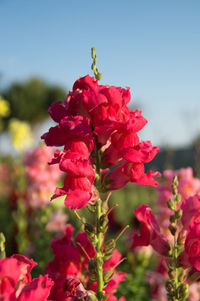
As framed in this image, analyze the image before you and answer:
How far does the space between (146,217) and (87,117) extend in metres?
0.37

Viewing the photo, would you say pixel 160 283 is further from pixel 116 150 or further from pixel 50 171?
pixel 50 171

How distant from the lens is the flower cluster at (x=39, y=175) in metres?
3.25

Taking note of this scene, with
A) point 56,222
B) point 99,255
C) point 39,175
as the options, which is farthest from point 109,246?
point 39,175

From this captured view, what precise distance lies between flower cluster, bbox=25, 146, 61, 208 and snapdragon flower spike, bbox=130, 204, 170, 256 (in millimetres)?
2107

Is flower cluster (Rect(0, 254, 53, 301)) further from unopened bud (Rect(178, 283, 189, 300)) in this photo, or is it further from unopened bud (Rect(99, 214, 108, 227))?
unopened bud (Rect(178, 283, 189, 300))

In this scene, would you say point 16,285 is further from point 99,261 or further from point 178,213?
point 178,213

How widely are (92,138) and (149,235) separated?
387 millimetres

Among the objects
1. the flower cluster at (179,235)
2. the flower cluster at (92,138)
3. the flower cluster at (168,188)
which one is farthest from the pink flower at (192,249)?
the flower cluster at (168,188)

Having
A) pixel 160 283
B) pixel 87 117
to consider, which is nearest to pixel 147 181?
pixel 87 117

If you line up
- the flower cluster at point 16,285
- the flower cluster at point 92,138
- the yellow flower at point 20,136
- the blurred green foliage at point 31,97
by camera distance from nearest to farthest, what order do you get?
the flower cluster at point 16,285 < the flower cluster at point 92,138 < the yellow flower at point 20,136 < the blurred green foliage at point 31,97

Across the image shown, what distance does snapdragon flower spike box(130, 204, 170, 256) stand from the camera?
115 centimetres

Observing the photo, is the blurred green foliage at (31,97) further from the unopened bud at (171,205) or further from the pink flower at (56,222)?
the unopened bud at (171,205)

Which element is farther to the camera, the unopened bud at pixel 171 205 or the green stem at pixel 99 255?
the unopened bud at pixel 171 205

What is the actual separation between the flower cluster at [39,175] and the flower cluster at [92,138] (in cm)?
224
